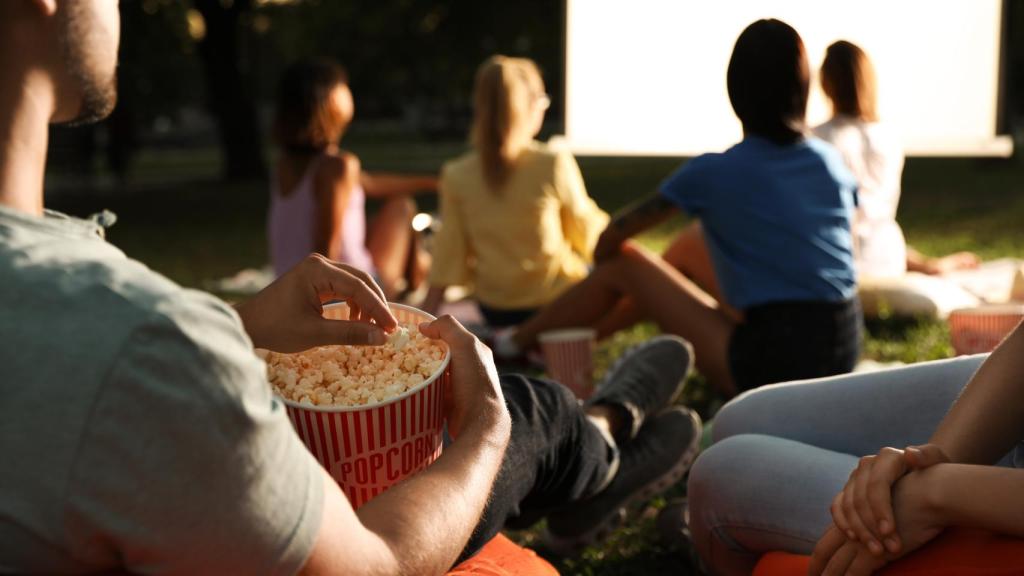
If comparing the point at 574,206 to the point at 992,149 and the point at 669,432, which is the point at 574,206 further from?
the point at 992,149

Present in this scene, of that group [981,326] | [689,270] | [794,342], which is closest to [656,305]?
[794,342]

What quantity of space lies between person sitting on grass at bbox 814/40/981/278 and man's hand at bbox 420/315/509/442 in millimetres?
3723

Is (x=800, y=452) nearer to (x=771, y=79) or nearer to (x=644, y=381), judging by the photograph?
(x=644, y=381)

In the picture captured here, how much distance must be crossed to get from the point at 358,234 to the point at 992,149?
13.2ft

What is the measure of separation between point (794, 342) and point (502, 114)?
Answer: 1.97 meters

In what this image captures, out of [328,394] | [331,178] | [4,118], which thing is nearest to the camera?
[4,118]

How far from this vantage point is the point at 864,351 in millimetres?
4695

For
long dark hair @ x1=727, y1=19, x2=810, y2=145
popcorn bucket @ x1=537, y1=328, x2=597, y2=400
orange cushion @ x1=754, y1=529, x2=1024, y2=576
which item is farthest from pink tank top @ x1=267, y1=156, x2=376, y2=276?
orange cushion @ x1=754, y1=529, x2=1024, y2=576

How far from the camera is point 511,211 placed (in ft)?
16.1

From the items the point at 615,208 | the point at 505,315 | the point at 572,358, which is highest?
the point at 572,358

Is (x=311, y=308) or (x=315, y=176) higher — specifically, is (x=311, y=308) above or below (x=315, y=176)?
above

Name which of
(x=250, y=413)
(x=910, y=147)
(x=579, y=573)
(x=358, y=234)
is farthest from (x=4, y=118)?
(x=910, y=147)

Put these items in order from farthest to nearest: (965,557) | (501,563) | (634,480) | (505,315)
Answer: (505,315)
(634,480)
(501,563)
(965,557)

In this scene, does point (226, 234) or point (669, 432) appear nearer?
point (669, 432)
